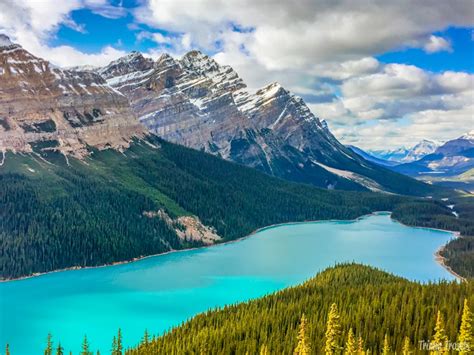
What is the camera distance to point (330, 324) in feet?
171

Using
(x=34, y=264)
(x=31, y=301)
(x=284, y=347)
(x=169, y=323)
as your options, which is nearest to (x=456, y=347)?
(x=284, y=347)

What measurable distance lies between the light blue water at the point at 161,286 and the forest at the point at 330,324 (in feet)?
31.9

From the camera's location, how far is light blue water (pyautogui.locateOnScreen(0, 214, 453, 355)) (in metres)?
88.6

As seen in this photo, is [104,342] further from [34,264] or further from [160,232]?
[160,232]

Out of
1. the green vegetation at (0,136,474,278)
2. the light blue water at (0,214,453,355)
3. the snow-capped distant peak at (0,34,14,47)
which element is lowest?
the light blue water at (0,214,453,355)

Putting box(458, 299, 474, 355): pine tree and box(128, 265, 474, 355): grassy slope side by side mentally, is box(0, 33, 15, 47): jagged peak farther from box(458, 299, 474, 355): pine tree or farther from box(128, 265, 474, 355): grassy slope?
box(458, 299, 474, 355): pine tree

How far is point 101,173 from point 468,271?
385ft

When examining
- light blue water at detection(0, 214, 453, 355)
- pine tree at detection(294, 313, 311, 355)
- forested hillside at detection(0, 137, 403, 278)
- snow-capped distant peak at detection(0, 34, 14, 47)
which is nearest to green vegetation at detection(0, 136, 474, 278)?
forested hillside at detection(0, 137, 403, 278)

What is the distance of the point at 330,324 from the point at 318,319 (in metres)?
22.4

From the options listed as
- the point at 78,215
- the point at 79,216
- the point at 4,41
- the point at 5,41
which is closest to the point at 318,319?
the point at 79,216

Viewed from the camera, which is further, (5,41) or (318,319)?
(5,41)

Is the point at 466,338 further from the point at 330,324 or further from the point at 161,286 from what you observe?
the point at 161,286

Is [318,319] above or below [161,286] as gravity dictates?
above

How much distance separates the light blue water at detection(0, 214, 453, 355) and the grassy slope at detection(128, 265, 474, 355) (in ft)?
51.2
